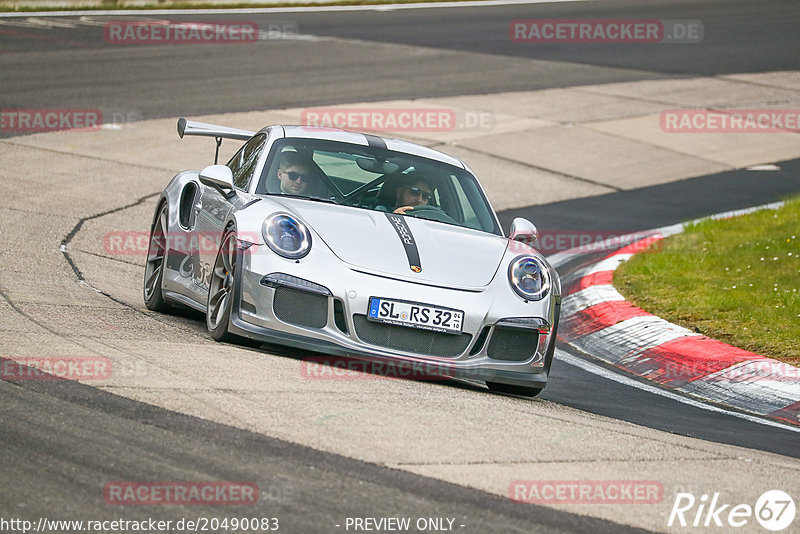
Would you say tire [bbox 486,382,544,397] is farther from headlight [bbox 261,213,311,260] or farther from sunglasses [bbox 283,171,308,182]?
sunglasses [bbox 283,171,308,182]

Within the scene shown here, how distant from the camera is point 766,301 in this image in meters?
9.21

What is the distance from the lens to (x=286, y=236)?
6.39 metres

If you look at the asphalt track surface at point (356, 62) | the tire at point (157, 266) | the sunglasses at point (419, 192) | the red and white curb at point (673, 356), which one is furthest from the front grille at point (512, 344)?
the asphalt track surface at point (356, 62)

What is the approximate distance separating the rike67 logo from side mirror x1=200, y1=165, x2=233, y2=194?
3.47 m

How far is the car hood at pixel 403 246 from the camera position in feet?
20.8

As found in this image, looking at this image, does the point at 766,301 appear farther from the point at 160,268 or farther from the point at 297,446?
the point at 297,446

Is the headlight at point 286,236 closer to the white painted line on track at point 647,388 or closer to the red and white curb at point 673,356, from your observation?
the white painted line on track at point 647,388

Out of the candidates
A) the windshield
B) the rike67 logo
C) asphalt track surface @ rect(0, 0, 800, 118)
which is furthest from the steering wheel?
asphalt track surface @ rect(0, 0, 800, 118)

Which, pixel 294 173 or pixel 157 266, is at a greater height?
pixel 294 173

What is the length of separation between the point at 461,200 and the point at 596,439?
269 centimetres

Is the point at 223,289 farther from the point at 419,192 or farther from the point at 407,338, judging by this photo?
the point at 419,192

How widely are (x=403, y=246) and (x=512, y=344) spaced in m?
0.80

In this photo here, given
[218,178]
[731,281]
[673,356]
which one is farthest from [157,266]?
[731,281]

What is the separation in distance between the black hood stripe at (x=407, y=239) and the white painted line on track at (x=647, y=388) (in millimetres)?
1899
